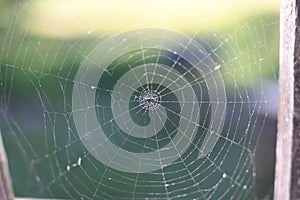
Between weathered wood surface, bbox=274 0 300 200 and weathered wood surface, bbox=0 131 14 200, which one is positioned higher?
weathered wood surface, bbox=274 0 300 200

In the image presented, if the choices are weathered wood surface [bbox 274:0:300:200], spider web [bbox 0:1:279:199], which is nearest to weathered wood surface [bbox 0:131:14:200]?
weathered wood surface [bbox 274:0:300:200]

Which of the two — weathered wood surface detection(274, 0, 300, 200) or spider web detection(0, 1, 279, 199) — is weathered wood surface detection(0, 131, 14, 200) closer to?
weathered wood surface detection(274, 0, 300, 200)

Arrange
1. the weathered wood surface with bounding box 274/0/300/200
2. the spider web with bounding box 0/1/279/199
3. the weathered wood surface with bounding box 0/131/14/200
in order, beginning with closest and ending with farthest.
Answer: the weathered wood surface with bounding box 274/0/300/200, the weathered wood surface with bounding box 0/131/14/200, the spider web with bounding box 0/1/279/199

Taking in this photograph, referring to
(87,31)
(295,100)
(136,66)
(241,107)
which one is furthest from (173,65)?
(295,100)

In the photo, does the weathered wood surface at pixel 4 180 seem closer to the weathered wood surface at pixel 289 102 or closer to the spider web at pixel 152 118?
the weathered wood surface at pixel 289 102

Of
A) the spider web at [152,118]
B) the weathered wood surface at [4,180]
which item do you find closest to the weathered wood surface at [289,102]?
the weathered wood surface at [4,180]
